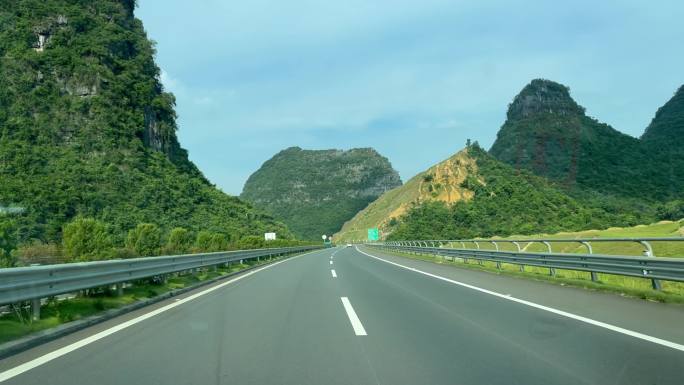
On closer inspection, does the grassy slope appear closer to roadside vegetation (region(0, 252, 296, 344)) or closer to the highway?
roadside vegetation (region(0, 252, 296, 344))

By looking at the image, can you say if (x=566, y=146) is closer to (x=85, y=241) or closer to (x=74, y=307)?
(x=85, y=241)

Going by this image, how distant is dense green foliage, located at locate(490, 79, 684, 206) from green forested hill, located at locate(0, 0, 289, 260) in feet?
247

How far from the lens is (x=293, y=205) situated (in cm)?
19962

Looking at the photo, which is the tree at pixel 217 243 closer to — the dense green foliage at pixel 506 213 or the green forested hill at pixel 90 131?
the green forested hill at pixel 90 131

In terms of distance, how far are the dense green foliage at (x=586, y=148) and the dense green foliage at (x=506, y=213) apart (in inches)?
574

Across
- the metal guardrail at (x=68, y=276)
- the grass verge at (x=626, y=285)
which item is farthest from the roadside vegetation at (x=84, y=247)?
the grass verge at (x=626, y=285)

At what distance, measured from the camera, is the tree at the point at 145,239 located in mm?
18438

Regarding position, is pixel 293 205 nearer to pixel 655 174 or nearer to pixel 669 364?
pixel 655 174

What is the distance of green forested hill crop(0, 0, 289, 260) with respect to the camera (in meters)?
57.0

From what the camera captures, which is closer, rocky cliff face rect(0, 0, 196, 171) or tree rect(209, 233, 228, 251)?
tree rect(209, 233, 228, 251)

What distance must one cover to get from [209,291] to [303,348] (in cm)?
741

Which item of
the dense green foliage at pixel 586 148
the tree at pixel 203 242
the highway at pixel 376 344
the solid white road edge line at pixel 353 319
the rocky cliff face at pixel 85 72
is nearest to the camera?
the highway at pixel 376 344

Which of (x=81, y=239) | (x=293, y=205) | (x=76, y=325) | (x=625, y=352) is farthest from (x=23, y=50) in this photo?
(x=293, y=205)

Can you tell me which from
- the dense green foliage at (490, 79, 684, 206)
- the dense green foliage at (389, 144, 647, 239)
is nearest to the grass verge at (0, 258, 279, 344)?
the dense green foliage at (389, 144, 647, 239)
